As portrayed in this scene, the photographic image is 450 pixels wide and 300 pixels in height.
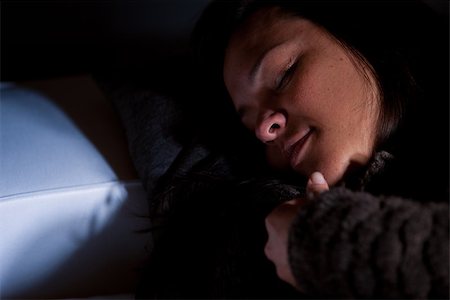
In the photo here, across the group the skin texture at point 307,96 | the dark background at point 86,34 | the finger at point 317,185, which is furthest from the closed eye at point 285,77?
the dark background at point 86,34

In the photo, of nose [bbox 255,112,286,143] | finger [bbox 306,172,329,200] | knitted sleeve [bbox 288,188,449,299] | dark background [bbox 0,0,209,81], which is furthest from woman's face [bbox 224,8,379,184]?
dark background [bbox 0,0,209,81]

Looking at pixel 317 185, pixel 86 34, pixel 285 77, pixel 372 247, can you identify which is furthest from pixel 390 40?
pixel 86 34

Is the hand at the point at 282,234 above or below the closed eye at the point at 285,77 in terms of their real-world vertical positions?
below

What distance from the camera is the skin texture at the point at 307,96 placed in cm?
76

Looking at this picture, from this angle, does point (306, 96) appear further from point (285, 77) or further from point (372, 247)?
point (372, 247)

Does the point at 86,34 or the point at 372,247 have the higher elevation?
the point at 372,247

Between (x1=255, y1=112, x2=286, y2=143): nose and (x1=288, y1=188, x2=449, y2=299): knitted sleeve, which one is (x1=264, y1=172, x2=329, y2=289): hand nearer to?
(x1=288, y1=188, x2=449, y2=299): knitted sleeve

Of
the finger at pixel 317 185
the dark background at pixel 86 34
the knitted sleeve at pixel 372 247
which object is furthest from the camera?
the dark background at pixel 86 34

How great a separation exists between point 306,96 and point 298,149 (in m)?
0.08

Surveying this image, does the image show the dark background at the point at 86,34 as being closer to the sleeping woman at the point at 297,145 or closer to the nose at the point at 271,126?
the sleeping woman at the point at 297,145

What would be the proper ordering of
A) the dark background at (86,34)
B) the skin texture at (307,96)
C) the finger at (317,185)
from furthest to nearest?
the dark background at (86,34)
the skin texture at (307,96)
the finger at (317,185)

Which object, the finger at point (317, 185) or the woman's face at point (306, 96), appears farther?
the woman's face at point (306, 96)

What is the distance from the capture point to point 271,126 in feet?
2.64

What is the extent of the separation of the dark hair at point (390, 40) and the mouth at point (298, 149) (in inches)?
4.1
